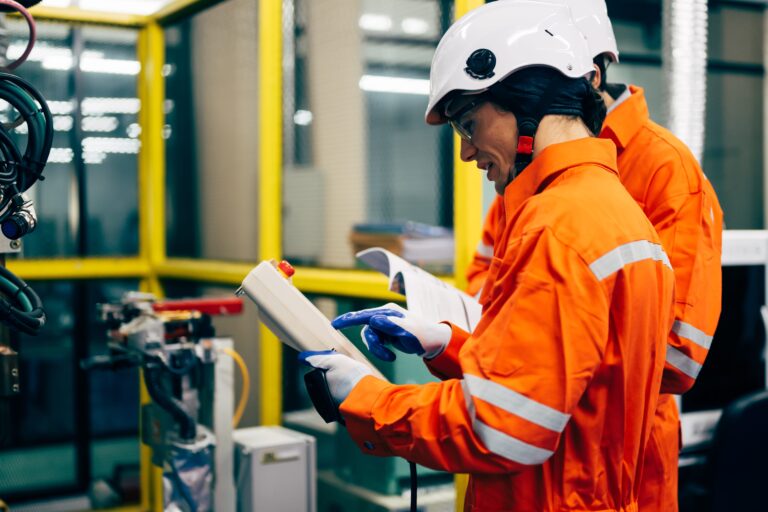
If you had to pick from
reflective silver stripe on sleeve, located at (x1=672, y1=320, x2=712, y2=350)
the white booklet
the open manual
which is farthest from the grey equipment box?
reflective silver stripe on sleeve, located at (x1=672, y1=320, x2=712, y2=350)

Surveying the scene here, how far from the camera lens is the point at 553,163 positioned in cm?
130

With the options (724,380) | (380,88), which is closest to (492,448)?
(724,380)

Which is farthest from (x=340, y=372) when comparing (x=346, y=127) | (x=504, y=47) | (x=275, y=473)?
(x=346, y=127)

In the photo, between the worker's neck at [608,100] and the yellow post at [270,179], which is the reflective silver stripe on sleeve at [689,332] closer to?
the worker's neck at [608,100]

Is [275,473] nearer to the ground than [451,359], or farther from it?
nearer to the ground

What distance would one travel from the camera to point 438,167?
273 centimetres

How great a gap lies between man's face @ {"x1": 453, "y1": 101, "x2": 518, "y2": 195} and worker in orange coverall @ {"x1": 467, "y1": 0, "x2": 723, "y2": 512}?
14.6 inches

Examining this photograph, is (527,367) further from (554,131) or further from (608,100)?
(608,100)

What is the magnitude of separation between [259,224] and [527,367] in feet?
6.75

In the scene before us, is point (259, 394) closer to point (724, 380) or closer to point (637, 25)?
point (724, 380)

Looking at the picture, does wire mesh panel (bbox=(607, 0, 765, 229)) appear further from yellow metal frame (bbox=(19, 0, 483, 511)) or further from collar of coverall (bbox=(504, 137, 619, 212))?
collar of coverall (bbox=(504, 137, 619, 212))

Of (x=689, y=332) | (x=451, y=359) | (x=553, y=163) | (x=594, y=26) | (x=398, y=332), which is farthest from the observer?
(x=594, y=26)

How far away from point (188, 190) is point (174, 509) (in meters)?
1.73

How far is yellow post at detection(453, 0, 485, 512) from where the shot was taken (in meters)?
2.15
